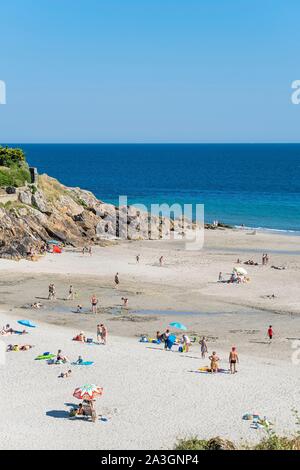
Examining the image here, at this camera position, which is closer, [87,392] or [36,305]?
[87,392]

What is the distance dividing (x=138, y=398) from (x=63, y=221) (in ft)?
123

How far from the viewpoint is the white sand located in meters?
20.2

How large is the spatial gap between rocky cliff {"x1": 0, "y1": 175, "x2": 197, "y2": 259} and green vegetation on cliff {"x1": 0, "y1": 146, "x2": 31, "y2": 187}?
4.41ft

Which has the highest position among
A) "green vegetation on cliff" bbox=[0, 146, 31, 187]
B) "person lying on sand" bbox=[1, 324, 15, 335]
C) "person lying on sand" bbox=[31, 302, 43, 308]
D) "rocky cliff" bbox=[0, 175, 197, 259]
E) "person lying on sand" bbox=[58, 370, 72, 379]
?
"green vegetation on cliff" bbox=[0, 146, 31, 187]

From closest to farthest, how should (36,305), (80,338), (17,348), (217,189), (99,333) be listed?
(17,348) → (99,333) → (80,338) → (36,305) → (217,189)

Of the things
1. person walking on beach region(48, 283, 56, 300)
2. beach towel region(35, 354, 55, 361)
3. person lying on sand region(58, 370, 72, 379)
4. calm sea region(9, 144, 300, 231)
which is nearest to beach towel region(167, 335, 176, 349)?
beach towel region(35, 354, 55, 361)

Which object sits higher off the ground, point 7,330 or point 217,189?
point 217,189

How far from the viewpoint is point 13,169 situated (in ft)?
210

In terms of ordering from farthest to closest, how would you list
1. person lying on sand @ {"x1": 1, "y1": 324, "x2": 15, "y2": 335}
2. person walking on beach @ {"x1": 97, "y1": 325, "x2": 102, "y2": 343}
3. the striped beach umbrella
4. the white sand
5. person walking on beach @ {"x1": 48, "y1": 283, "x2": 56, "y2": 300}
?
1. person walking on beach @ {"x1": 48, "y1": 283, "x2": 56, "y2": 300}
2. person lying on sand @ {"x1": 1, "y1": 324, "x2": 15, "y2": 335}
3. person walking on beach @ {"x1": 97, "y1": 325, "x2": 102, "y2": 343}
4. the striped beach umbrella
5. the white sand

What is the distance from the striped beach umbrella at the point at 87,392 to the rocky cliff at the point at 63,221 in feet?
93.6

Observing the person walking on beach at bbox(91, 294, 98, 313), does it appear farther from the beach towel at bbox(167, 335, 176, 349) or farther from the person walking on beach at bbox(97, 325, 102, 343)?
the beach towel at bbox(167, 335, 176, 349)

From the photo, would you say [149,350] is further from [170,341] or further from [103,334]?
[103,334]

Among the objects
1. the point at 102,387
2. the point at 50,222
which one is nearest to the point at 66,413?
the point at 102,387

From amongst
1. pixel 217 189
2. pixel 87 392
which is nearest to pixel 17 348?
pixel 87 392
